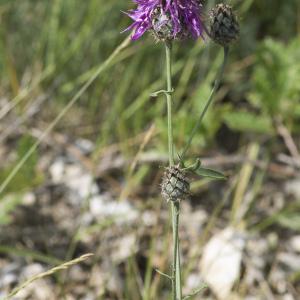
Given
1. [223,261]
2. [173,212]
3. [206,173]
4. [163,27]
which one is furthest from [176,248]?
[223,261]

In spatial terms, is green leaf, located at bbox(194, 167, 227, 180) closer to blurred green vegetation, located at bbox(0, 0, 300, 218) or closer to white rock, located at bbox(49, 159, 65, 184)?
blurred green vegetation, located at bbox(0, 0, 300, 218)

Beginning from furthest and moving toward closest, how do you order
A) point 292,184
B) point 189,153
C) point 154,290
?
point 292,184, point 189,153, point 154,290

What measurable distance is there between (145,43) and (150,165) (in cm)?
62

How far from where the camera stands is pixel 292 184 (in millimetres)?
3051

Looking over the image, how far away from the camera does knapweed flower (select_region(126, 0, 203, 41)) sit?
1.39m

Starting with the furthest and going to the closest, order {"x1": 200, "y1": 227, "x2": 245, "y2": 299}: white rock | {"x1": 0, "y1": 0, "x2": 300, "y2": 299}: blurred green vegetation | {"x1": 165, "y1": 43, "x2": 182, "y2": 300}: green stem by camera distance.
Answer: {"x1": 0, "y1": 0, "x2": 300, "y2": 299}: blurred green vegetation, {"x1": 200, "y1": 227, "x2": 245, "y2": 299}: white rock, {"x1": 165, "y1": 43, "x2": 182, "y2": 300}: green stem

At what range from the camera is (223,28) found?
4.80 ft

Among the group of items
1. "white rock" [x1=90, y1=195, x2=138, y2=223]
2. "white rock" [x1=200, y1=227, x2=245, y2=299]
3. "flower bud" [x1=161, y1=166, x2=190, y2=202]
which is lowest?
"white rock" [x1=200, y1=227, x2=245, y2=299]

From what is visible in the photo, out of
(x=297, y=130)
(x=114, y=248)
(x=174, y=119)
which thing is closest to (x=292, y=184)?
(x=297, y=130)

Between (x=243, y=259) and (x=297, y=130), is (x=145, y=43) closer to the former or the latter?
(x=297, y=130)

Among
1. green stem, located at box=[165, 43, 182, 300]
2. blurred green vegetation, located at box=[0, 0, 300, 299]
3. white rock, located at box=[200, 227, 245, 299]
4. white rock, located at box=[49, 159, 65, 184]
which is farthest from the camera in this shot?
white rock, located at box=[49, 159, 65, 184]

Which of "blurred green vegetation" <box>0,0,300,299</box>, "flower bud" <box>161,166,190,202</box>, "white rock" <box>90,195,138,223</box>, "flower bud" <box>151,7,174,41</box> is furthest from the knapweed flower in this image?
"white rock" <box>90,195,138,223</box>

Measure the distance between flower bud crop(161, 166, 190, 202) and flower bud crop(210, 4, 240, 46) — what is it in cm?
35

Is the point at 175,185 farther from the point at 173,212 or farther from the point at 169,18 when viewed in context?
the point at 169,18
